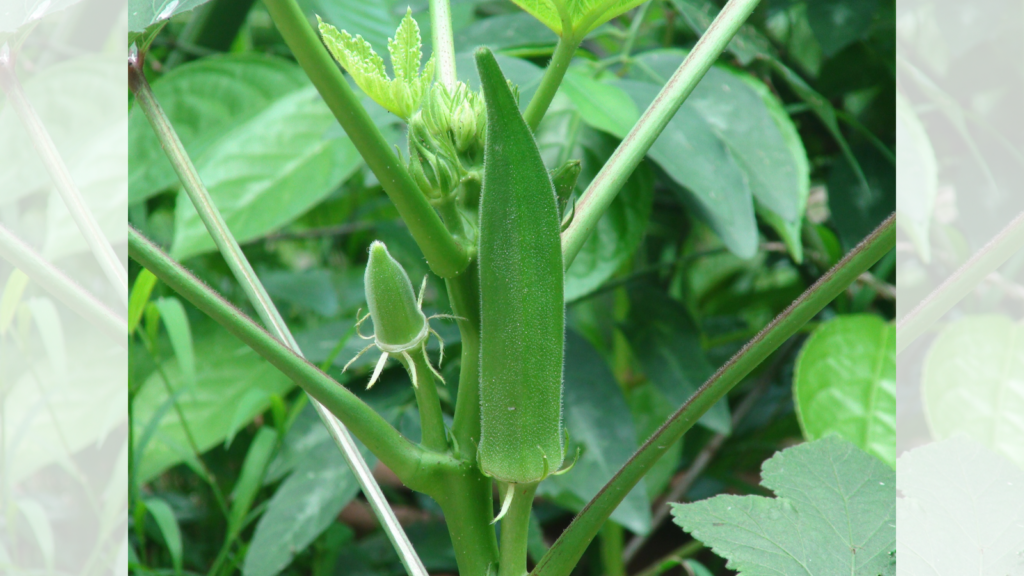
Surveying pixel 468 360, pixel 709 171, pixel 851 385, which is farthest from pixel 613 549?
pixel 468 360

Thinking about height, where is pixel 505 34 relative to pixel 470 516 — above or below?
above

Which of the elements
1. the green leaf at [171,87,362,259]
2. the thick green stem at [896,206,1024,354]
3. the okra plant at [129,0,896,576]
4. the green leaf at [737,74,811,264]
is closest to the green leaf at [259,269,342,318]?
the okra plant at [129,0,896,576]

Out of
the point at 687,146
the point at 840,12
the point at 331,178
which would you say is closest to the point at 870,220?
the point at 840,12

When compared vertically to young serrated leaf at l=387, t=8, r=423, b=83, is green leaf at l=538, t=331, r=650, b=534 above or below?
below

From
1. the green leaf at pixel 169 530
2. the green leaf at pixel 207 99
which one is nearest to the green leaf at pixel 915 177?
the green leaf at pixel 169 530

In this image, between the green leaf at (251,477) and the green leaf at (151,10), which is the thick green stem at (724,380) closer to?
the green leaf at (151,10)

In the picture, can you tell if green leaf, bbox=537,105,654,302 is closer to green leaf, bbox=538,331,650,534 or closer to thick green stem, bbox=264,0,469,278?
green leaf, bbox=538,331,650,534

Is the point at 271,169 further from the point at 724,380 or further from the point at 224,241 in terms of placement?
the point at 724,380

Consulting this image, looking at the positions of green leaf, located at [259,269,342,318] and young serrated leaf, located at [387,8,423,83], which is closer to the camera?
young serrated leaf, located at [387,8,423,83]
